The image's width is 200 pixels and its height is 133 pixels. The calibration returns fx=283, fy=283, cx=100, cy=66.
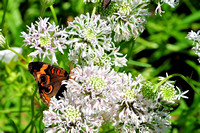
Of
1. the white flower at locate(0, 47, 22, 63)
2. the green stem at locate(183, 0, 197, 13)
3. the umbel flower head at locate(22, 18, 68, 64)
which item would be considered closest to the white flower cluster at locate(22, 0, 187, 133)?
the umbel flower head at locate(22, 18, 68, 64)

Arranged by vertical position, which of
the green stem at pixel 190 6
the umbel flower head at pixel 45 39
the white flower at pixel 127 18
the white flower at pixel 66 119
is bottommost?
the white flower at pixel 66 119

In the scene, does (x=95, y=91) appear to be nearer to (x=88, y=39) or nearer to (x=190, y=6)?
(x=88, y=39)

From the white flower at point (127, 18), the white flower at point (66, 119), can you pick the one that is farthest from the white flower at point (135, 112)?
the white flower at point (127, 18)

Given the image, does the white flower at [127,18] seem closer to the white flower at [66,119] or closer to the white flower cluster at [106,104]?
the white flower cluster at [106,104]

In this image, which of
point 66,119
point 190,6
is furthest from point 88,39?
point 190,6

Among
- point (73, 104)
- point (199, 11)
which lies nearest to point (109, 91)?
point (73, 104)

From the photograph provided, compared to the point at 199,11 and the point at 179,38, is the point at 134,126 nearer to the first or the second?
the point at 179,38
